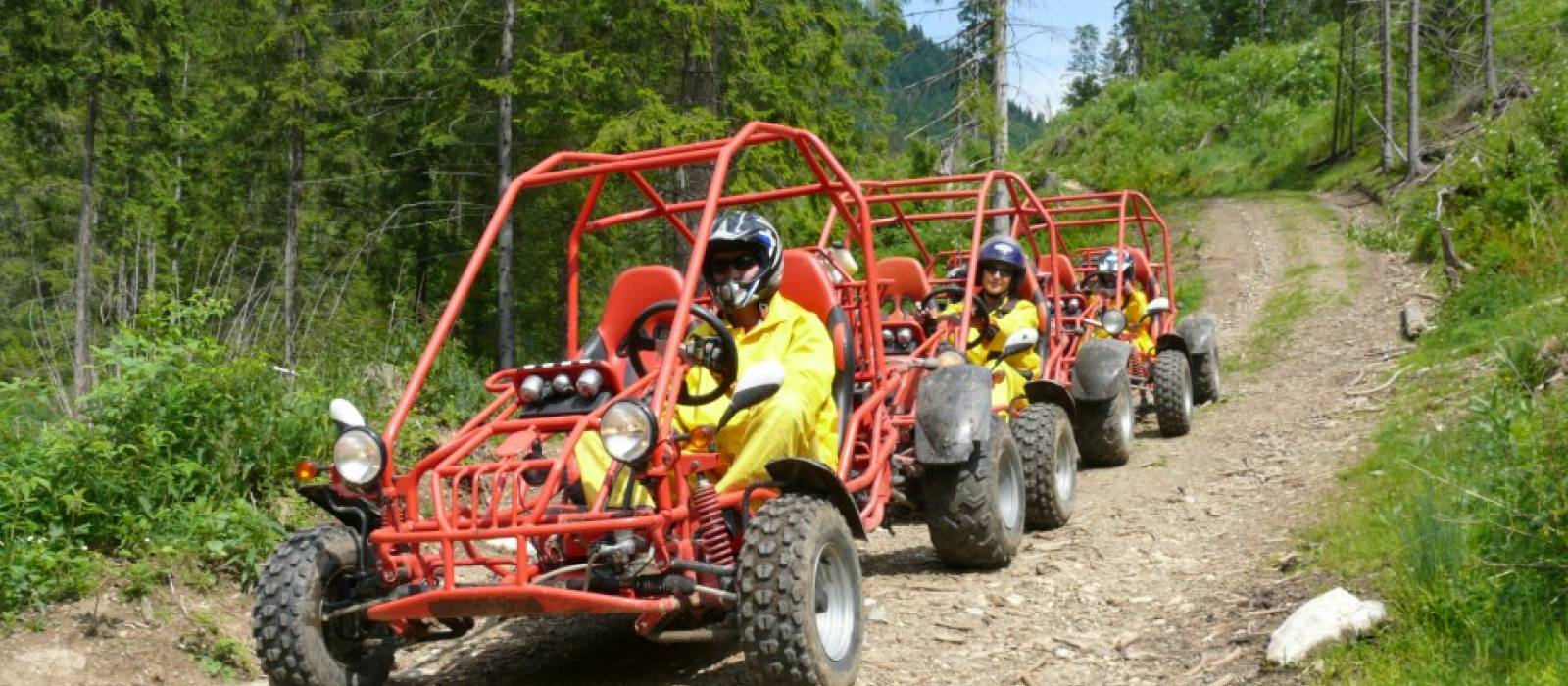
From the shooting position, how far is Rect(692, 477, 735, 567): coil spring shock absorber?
4.51m

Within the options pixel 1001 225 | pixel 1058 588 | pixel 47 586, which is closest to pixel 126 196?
pixel 1001 225

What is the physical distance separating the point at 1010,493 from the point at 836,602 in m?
2.43

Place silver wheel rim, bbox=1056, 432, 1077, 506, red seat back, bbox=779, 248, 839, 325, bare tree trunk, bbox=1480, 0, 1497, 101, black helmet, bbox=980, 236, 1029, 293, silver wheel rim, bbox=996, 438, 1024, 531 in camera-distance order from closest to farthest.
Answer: red seat back, bbox=779, 248, 839, 325
silver wheel rim, bbox=996, 438, 1024, 531
silver wheel rim, bbox=1056, 432, 1077, 506
black helmet, bbox=980, 236, 1029, 293
bare tree trunk, bbox=1480, 0, 1497, 101

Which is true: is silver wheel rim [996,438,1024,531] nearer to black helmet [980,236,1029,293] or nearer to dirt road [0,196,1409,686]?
dirt road [0,196,1409,686]

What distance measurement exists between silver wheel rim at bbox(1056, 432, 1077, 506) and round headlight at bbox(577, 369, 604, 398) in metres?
3.48

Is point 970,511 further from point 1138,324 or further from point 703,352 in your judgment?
point 1138,324

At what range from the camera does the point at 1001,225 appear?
18188 mm

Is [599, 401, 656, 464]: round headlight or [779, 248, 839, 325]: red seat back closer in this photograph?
[599, 401, 656, 464]: round headlight

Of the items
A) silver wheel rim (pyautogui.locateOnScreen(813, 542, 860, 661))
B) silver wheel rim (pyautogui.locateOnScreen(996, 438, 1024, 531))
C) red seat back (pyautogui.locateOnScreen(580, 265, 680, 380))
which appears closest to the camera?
silver wheel rim (pyautogui.locateOnScreen(813, 542, 860, 661))

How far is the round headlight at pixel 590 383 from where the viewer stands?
5035mm

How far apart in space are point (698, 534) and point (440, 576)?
928mm

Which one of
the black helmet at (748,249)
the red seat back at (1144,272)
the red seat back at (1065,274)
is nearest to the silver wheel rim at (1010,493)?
the black helmet at (748,249)

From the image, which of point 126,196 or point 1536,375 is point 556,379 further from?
point 126,196

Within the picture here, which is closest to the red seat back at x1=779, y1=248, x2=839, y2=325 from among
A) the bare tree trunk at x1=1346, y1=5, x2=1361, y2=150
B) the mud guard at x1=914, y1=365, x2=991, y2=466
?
the mud guard at x1=914, y1=365, x2=991, y2=466
